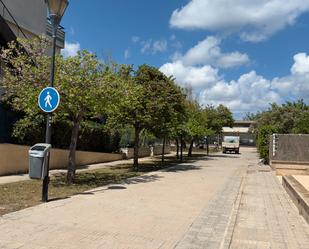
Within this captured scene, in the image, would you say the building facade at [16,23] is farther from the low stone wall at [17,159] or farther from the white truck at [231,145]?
the white truck at [231,145]

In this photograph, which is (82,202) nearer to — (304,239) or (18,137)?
(304,239)

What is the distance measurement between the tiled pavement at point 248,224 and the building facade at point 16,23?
1054cm

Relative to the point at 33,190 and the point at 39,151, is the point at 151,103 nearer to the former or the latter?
the point at 33,190

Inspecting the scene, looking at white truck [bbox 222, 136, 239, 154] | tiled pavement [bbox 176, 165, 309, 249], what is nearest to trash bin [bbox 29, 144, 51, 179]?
tiled pavement [bbox 176, 165, 309, 249]

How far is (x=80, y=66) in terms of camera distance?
43.1ft

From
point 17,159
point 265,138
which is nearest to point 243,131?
point 265,138

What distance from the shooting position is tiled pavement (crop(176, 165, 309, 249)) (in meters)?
6.90

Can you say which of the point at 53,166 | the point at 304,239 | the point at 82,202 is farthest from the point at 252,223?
the point at 53,166

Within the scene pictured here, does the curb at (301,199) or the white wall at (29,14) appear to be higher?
the white wall at (29,14)

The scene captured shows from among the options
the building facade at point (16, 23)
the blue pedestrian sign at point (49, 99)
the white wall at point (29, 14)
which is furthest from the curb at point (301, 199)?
the white wall at point (29, 14)

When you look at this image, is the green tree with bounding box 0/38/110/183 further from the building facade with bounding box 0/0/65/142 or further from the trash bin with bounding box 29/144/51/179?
the building facade with bounding box 0/0/65/142

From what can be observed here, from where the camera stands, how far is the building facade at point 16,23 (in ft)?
61.2

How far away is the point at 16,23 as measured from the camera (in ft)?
77.4

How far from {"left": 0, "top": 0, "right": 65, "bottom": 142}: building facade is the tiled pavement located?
10543mm
